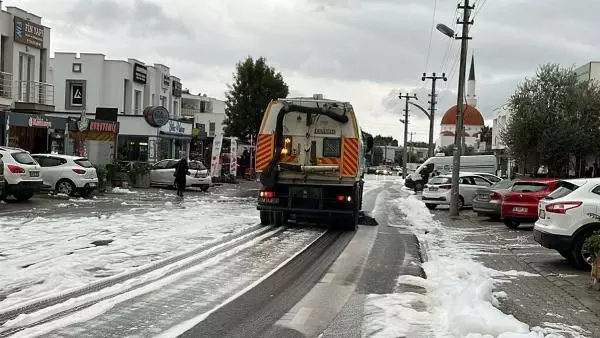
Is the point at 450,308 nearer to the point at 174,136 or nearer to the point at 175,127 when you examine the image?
the point at 174,136

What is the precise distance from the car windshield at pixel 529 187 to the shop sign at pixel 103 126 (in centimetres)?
1841

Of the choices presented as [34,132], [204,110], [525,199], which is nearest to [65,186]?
[34,132]

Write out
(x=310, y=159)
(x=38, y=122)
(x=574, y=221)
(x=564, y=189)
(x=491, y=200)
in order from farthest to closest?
1. (x=38, y=122)
2. (x=491, y=200)
3. (x=310, y=159)
4. (x=564, y=189)
5. (x=574, y=221)

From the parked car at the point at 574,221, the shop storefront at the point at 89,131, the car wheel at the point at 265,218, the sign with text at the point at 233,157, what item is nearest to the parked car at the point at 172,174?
the shop storefront at the point at 89,131

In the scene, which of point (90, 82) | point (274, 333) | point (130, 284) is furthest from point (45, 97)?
point (274, 333)

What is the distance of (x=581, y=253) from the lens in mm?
10383

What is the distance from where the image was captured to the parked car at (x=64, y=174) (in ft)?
71.9

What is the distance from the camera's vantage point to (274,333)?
6117mm

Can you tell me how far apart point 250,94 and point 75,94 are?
44.7 ft

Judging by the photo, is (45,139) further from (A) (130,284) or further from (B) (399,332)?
(B) (399,332)

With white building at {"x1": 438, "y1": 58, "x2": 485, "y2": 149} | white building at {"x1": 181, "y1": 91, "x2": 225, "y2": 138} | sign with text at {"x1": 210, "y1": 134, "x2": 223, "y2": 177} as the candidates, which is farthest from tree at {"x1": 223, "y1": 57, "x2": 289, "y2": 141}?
white building at {"x1": 438, "y1": 58, "x2": 485, "y2": 149}

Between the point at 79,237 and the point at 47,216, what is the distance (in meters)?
4.17

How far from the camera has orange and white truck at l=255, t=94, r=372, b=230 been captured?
15336 millimetres

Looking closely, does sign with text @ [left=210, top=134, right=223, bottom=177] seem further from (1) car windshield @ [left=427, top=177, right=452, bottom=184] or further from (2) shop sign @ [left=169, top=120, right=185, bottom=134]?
(1) car windshield @ [left=427, top=177, right=452, bottom=184]
